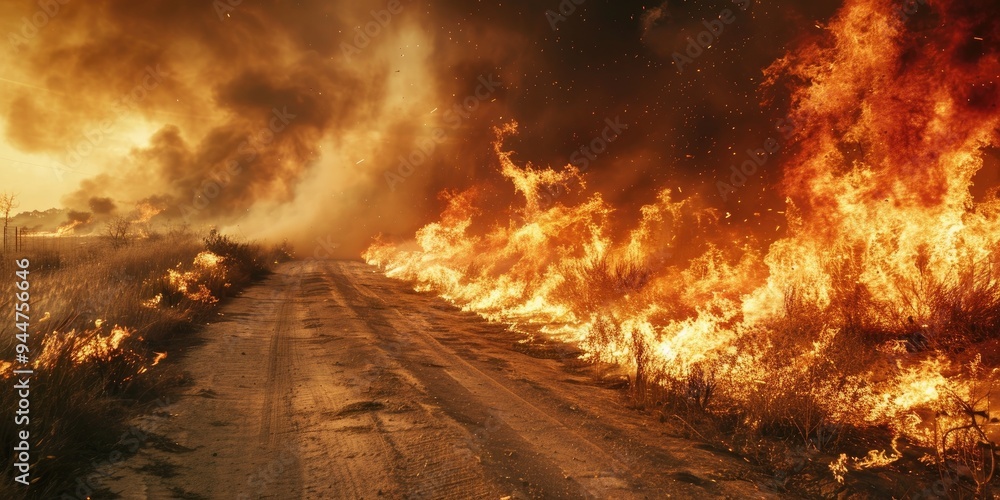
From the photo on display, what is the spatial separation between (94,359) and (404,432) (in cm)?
427

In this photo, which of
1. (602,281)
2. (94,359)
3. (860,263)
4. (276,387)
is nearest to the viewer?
(94,359)

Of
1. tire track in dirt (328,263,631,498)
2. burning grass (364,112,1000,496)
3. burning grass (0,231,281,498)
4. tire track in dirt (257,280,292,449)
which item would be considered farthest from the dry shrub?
burning grass (0,231,281,498)

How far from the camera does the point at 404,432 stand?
215 inches

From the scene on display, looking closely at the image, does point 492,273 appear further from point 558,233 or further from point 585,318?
point 585,318

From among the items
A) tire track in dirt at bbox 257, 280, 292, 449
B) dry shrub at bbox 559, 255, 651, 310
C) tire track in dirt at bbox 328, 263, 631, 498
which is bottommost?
tire track in dirt at bbox 328, 263, 631, 498

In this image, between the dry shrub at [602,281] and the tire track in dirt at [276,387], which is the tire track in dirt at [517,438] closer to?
the tire track in dirt at [276,387]

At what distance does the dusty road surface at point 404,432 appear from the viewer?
433 centimetres

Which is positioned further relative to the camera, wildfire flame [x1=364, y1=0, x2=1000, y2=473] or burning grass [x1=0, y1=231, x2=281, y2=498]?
wildfire flame [x1=364, y1=0, x2=1000, y2=473]

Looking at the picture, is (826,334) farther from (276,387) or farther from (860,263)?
(276,387)

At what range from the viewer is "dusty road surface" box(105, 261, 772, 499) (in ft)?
14.2

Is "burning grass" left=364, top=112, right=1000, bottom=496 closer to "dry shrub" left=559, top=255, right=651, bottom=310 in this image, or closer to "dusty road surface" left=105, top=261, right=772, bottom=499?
"dry shrub" left=559, top=255, right=651, bottom=310

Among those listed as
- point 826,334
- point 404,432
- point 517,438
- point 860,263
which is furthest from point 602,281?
point 404,432

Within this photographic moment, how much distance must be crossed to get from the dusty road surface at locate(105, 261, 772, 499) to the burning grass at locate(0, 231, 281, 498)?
1.32 feet

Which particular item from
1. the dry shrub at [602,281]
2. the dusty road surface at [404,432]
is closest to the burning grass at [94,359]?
the dusty road surface at [404,432]
